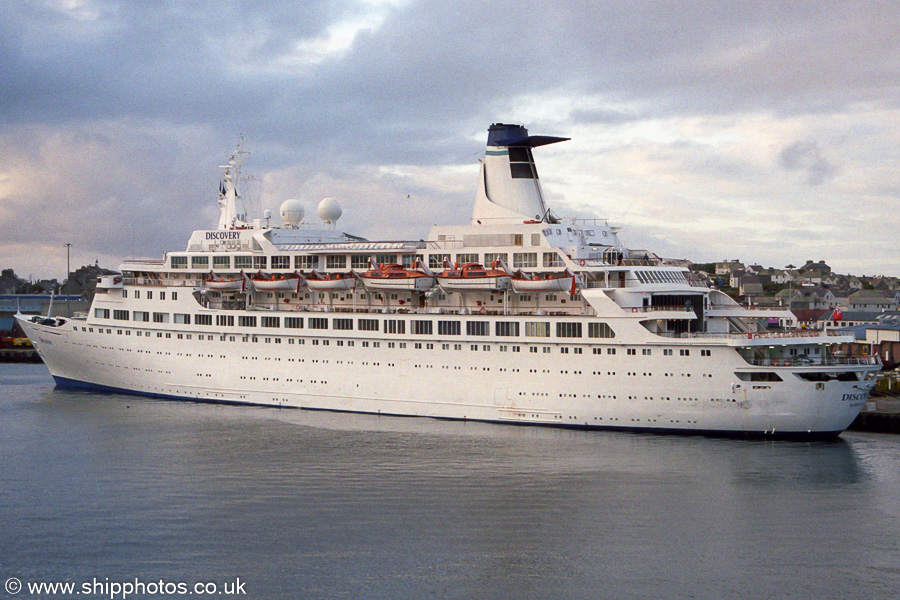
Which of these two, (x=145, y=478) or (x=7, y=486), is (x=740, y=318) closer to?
(x=145, y=478)

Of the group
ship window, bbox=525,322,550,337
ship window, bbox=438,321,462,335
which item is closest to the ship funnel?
ship window, bbox=438,321,462,335

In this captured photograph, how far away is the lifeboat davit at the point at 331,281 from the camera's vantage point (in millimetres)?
38219

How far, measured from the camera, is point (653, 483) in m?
25.9

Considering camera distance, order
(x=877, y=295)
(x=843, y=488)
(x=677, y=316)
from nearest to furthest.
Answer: (x=843, y=488)
(x=677, y=316)
(x=877, y=295)

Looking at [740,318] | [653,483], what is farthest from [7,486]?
[740,318]

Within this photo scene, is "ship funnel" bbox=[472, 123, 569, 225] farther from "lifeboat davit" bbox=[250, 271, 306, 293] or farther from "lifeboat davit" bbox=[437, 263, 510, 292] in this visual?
"lifeboat davit" bbox=[250, 271, 306, 293]

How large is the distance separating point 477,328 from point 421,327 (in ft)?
7.53

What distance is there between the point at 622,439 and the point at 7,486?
Answer: 1828cm

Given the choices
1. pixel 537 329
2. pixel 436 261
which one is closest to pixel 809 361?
pixel 537 329

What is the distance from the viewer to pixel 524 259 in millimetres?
35688

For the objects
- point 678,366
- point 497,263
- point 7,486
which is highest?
point 497,263

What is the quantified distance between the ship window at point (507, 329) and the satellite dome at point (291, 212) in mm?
13308

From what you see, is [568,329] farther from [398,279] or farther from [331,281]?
[331,281]

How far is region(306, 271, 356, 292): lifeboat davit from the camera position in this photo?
38.2 meters
